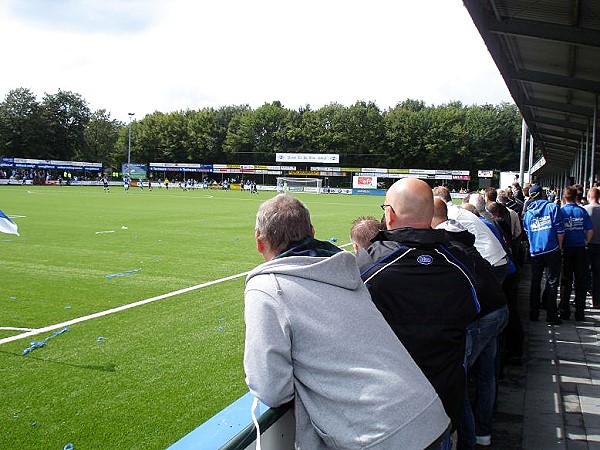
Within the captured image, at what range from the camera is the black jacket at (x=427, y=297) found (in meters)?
2.53

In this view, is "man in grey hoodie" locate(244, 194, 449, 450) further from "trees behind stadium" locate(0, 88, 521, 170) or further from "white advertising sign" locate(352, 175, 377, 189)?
"trees behind stadium" locate(0, 88, 521, 170)

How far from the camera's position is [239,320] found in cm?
753

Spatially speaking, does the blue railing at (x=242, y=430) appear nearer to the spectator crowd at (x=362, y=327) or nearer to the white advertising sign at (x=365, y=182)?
the spectator crowd at (x=362, y=327)

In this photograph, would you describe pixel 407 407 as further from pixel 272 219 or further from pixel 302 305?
pixel 272 219

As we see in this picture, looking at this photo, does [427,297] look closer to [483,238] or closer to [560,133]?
[483,238]

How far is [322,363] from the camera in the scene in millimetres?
1847

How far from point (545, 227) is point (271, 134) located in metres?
97.8

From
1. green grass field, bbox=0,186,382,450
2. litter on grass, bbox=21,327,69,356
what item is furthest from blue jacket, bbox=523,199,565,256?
litter on grass, bbox=21,327,69,356

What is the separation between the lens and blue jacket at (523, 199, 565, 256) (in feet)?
25.8

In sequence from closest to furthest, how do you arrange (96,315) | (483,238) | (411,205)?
(411,205) < (483,238) < (96,315)

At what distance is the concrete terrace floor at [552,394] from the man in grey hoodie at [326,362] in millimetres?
2779

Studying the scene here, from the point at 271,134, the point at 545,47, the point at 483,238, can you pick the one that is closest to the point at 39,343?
the point at 483,238

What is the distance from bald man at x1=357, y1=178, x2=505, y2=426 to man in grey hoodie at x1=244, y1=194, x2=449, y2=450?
0.55 m

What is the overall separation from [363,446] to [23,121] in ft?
347
